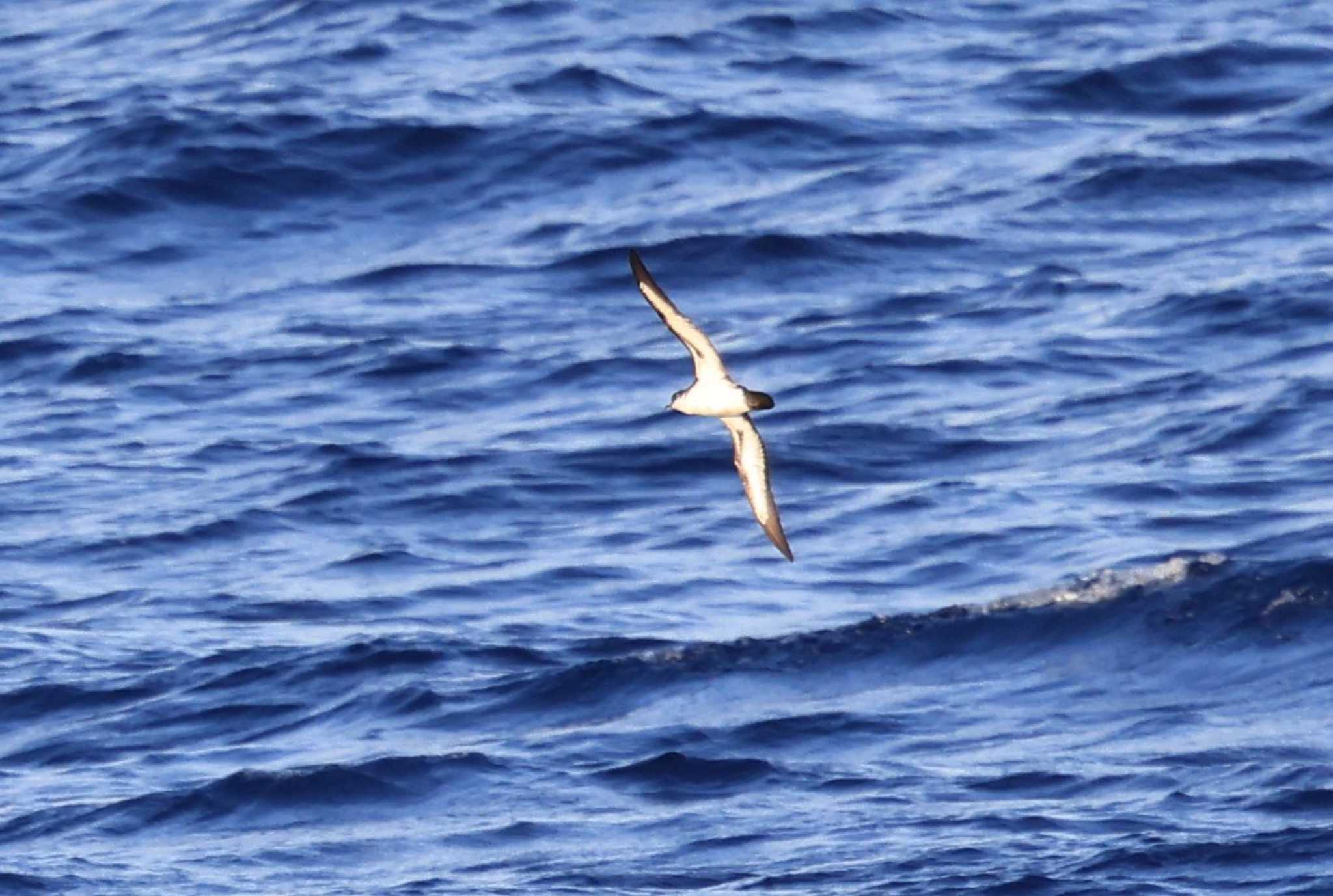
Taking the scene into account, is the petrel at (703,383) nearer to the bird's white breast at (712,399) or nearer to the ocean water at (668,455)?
the bird's white breast at (712,399)

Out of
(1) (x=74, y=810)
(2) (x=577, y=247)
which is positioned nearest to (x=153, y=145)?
(2) (x=577, y=247)

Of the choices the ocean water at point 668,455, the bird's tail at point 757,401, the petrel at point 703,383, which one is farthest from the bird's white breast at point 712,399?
the ocean water at point 668,455

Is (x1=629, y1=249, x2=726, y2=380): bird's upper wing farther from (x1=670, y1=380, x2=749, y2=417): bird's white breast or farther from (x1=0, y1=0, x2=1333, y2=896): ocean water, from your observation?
(x1=0, y1=0, x2=1333, y2=896): ocean water

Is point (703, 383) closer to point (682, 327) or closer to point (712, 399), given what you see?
point (712, 399)

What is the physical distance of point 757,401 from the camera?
38.7 ft

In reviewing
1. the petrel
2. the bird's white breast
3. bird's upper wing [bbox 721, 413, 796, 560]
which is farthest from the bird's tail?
bird's upper wing [bbox 721, 413, 796, 560]

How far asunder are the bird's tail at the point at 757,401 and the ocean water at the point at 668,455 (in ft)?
9.62

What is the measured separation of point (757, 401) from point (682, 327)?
44 cm

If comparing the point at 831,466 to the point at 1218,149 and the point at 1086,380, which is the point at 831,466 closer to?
the point at 1086,380

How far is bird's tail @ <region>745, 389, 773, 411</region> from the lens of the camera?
1164 cm

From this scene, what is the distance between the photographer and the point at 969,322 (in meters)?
20.8

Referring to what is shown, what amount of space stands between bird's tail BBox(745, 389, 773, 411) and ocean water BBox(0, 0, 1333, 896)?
2.93 m

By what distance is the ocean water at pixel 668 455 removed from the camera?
15023mm

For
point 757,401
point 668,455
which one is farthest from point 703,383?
point 668,455
